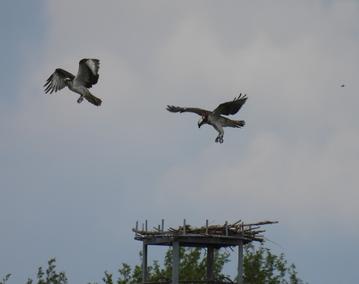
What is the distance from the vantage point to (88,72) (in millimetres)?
40250

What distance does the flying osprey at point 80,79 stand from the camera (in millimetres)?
39388

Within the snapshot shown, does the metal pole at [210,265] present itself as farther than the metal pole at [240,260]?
Yes

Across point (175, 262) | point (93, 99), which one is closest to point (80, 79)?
point (93, 99)

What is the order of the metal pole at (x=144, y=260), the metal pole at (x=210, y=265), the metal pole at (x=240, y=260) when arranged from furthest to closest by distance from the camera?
1. the metal pole at (x=144, y=260)
2. the metal pole at (x=210, y=265)
3. the metal pole at (x=240, y=260)

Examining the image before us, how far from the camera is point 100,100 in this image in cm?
3734

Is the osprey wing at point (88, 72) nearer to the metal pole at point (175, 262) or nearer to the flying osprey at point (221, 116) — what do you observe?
the flying osprey at point (221, 116)

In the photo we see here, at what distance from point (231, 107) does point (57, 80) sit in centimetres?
493

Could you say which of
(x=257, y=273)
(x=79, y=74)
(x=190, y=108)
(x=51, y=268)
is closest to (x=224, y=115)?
(x=190, y=108)

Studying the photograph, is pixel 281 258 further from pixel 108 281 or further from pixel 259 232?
pixel 259 232

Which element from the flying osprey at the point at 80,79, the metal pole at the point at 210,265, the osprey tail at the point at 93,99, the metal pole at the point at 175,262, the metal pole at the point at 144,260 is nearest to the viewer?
the osprey tail at the point at 93,99

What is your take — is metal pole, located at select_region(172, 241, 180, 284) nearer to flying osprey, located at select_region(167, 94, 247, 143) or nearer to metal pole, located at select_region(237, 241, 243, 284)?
metal pole, located at select_region(237, 241, 243, 284)

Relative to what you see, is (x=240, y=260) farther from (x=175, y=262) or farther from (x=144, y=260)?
(x=144, y=260)

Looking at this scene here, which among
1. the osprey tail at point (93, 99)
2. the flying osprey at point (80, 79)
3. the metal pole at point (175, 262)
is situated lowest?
the metal pole at point (175, 262)

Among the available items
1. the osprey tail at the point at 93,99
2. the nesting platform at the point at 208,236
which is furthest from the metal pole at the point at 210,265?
the osprey tail at the point at 93,99
